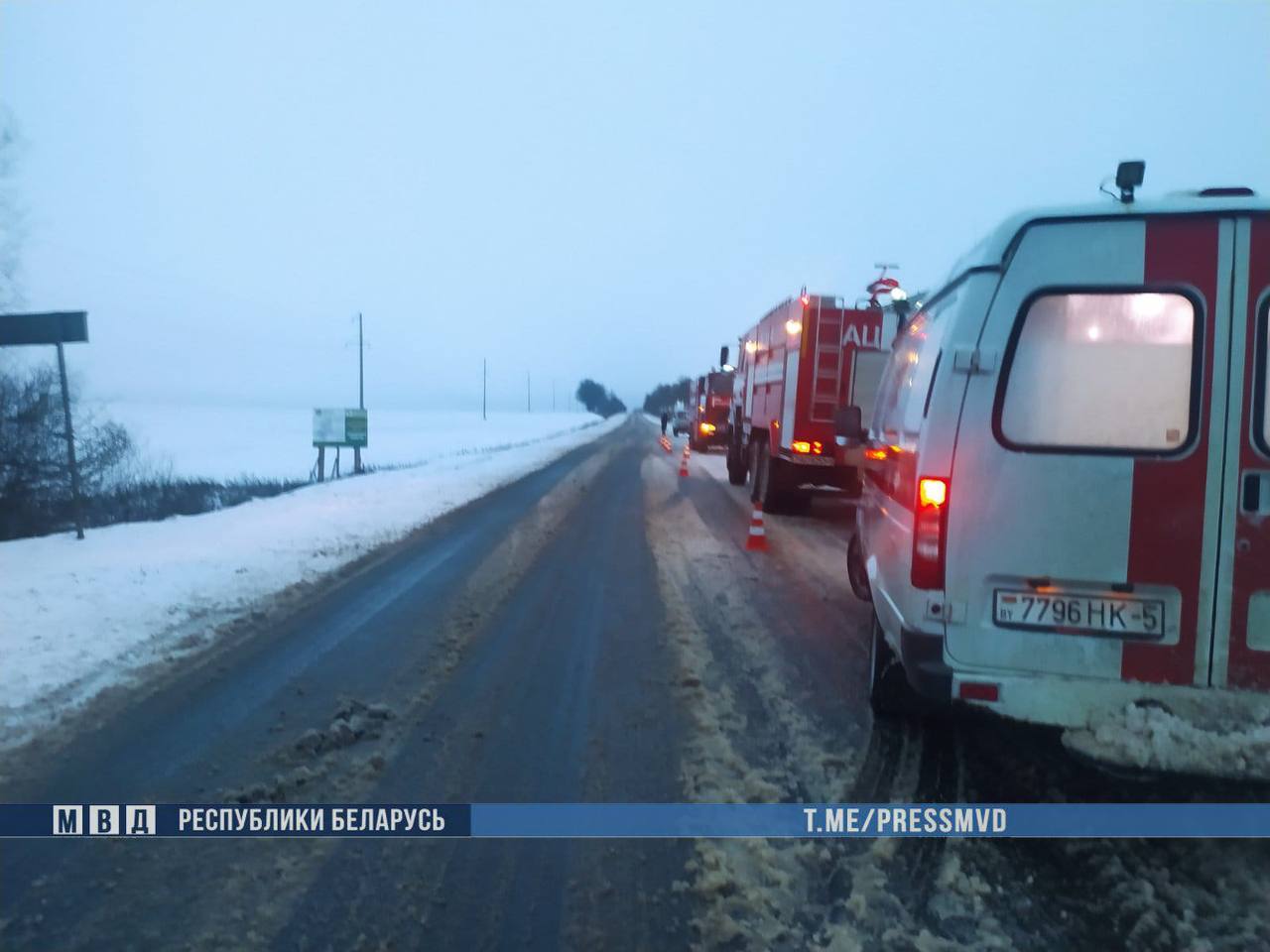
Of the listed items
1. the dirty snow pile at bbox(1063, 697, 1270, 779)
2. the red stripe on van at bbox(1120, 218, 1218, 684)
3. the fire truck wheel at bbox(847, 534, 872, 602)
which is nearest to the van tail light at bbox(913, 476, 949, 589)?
the red stripe on van at bbox(1120, 218, 1218, 684)

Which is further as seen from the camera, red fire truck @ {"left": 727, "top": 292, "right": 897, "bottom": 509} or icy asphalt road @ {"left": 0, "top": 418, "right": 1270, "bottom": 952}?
red fire truck @ {"left": 727, "top": 292, "right": 897, "bottom": 509}

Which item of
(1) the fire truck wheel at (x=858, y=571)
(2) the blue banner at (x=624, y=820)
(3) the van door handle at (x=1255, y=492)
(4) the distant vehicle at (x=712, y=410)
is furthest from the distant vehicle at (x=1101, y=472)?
(4) the distant vehicle at (x=712, y=410)

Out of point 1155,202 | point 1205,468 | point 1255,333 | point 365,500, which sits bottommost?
point 365,500

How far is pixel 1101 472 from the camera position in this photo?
365 cm

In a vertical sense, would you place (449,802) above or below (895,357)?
below

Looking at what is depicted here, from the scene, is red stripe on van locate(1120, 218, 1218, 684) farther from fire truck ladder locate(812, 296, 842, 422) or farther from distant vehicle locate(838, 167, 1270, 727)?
fire truck ladder locate(812, 296, 842, 422)

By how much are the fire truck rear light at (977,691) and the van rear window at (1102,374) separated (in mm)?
998

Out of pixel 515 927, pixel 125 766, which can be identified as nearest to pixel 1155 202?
pixel 515 927

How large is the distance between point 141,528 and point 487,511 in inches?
195

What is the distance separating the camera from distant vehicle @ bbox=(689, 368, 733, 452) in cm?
3183

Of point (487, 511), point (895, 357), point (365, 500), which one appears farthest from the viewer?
point (365, 500)

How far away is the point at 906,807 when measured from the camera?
4.08 metres

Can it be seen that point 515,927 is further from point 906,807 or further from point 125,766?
point 125,766

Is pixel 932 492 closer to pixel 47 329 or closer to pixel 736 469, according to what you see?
pixel 47 329
